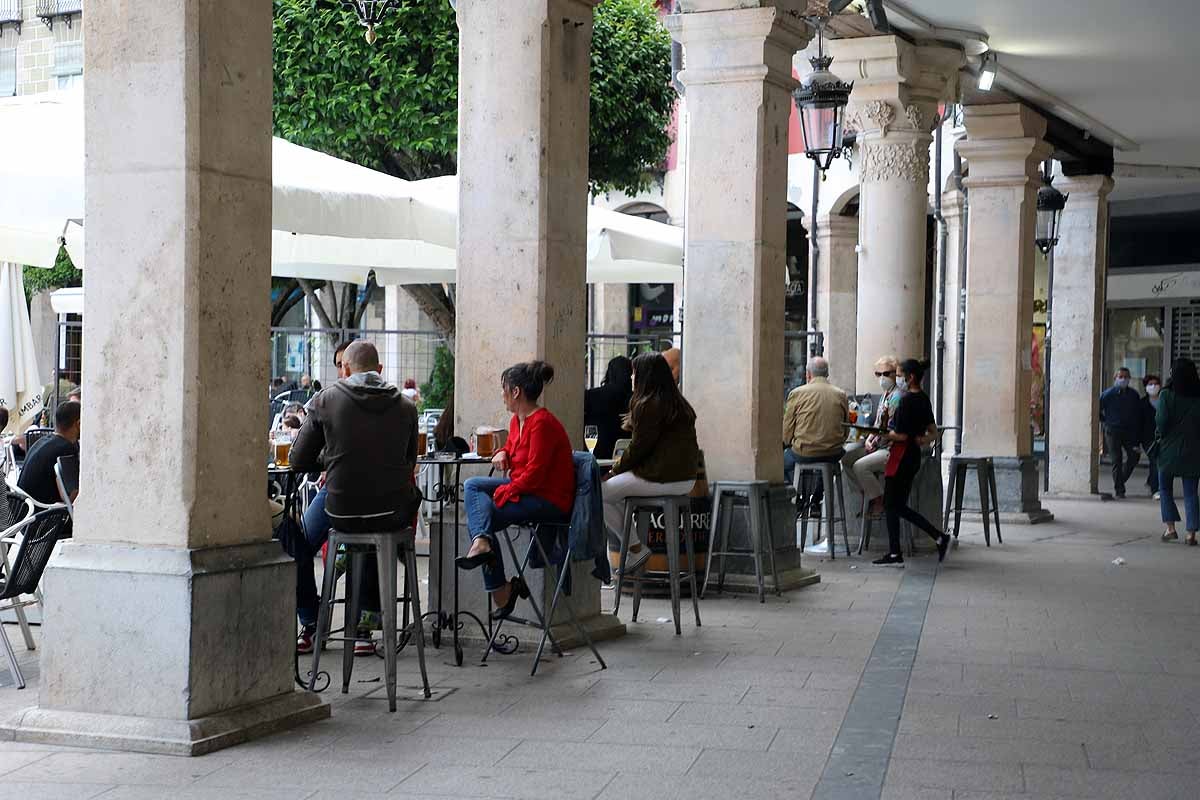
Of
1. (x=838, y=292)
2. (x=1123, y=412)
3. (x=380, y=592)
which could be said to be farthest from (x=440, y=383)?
(x=380, y=592)

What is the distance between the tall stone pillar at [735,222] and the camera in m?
9.52

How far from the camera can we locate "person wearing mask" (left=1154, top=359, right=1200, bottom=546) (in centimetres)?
1364

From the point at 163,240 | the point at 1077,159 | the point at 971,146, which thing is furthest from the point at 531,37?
the point at 1077,159

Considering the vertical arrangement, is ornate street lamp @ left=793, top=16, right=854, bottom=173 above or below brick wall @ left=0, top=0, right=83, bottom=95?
below

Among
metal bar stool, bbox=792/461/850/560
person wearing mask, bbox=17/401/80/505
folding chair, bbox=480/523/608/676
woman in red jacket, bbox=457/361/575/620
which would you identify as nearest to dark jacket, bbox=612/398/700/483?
folding chair, bbox=480/523/608/676

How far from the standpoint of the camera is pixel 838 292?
1016 inches

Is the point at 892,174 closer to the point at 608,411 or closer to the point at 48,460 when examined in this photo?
the point at 608,411

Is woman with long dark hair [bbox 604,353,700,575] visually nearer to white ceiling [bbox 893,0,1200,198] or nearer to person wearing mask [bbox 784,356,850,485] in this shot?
person wearing mask [bbox 784,356,850,485]

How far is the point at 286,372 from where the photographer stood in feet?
66.9

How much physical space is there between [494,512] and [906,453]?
548 cm

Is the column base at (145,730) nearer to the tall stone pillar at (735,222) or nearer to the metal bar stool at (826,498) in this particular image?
the tall stone pillar at (735,222)

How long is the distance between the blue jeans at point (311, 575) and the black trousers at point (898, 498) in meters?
5.43

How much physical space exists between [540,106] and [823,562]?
18.1ft

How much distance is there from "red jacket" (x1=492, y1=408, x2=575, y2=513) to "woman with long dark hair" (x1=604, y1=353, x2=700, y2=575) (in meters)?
1.20
